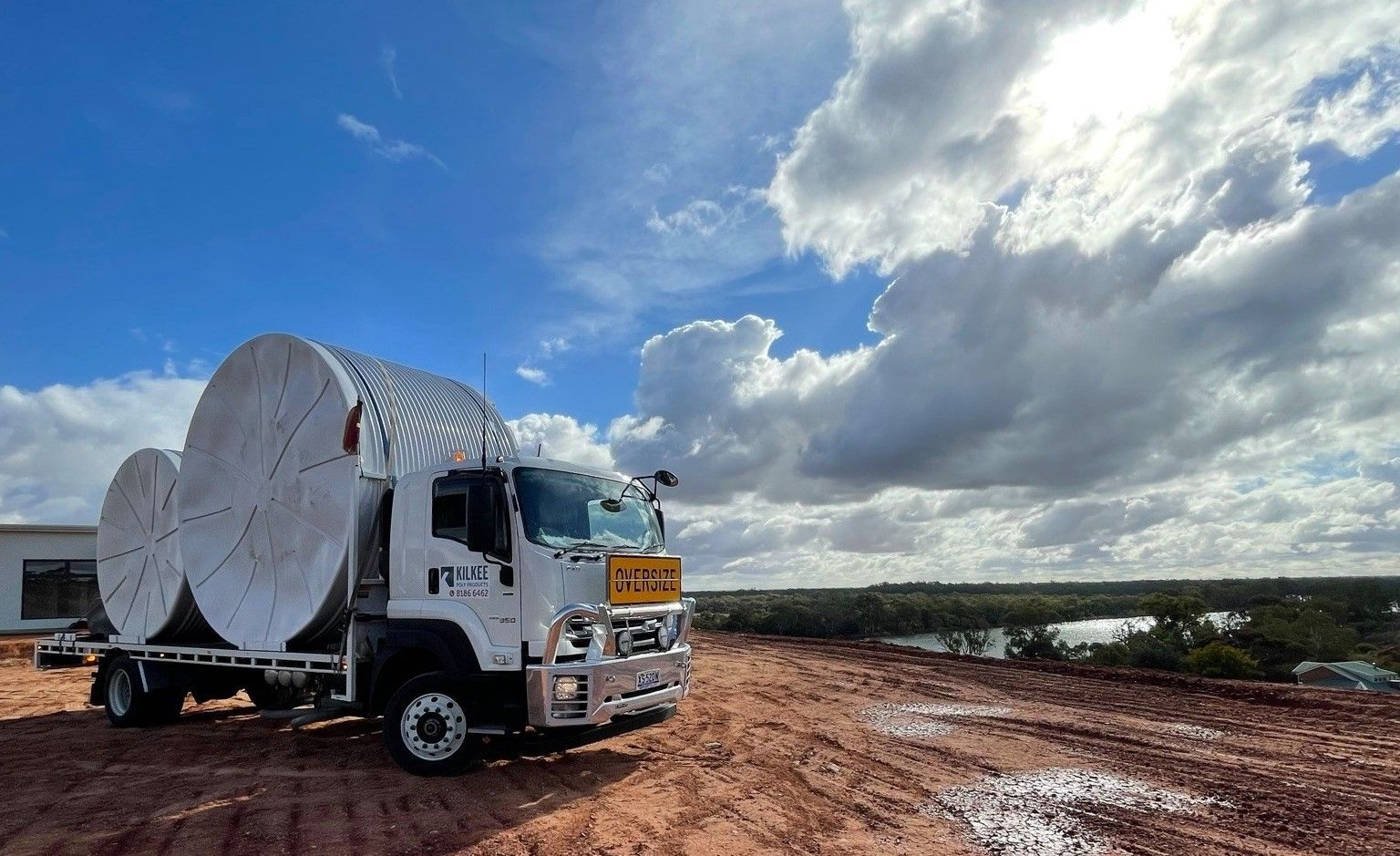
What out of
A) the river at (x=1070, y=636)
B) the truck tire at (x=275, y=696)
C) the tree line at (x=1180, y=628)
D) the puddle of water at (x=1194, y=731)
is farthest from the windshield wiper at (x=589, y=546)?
the river at (x=1070, y=636)

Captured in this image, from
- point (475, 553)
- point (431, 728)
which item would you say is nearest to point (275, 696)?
point (431, 728)

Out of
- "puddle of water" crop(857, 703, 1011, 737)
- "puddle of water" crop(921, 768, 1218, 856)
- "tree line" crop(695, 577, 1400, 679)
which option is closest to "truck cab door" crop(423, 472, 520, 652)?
"puddle of water" crop(921, 768, 1218, 856)

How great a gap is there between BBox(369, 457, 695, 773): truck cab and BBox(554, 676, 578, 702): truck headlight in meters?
0.01

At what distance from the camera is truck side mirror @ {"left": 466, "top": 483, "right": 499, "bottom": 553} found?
7.15m

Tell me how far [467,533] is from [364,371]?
106 inches

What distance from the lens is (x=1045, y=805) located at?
6258 mm

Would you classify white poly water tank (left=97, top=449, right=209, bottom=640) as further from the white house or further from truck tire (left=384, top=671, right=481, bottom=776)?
the white house

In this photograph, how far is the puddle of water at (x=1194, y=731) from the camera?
8711mm

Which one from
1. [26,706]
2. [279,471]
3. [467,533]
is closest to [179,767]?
[279,471]

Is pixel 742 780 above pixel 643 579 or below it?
below

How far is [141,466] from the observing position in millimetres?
10680

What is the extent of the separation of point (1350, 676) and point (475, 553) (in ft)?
54.7

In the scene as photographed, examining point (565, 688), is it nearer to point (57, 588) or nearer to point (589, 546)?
point (589, 546)

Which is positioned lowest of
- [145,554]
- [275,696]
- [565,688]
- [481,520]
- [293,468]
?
[275,696]
